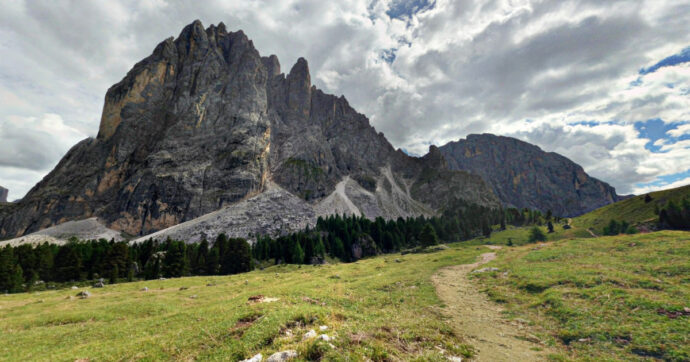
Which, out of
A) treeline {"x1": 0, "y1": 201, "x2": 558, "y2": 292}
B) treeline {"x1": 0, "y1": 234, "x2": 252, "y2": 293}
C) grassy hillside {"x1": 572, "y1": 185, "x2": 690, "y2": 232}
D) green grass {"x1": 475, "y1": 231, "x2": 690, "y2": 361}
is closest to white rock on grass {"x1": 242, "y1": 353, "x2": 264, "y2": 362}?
green grass {"x1": 475, "y1": 231, "x2": 690, "y2": 361}

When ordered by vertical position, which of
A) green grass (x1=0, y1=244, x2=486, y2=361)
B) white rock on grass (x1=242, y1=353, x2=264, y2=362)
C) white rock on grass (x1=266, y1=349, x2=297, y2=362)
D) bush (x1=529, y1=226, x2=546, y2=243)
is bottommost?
bush (x1=529, y1=226, x2=546, y2=243)

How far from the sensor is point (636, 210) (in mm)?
114375

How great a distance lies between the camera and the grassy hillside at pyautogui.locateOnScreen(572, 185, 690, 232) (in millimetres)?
105750

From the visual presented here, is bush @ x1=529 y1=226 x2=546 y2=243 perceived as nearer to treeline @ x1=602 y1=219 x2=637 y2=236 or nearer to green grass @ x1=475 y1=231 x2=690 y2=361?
treeline @ x1=602 y1=219 x2=637 y2=236

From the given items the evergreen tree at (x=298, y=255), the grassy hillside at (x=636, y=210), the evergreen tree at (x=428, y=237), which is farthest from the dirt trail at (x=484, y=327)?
the grassy hillside at (x=636, y=210)

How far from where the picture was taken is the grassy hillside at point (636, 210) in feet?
347

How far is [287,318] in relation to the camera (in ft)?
55.0

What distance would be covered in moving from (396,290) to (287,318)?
69.2ft

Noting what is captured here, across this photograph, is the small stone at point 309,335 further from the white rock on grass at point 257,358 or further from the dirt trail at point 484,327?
the dirt trail at point 484,327

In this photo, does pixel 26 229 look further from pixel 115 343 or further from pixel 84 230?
pixel 115 343

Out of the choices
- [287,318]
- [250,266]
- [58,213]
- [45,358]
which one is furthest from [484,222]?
[58,213]

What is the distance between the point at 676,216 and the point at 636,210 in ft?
89.1

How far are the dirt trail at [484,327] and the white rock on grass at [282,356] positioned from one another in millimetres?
10729

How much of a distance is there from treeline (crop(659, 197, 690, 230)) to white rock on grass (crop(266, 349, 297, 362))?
141191mm
